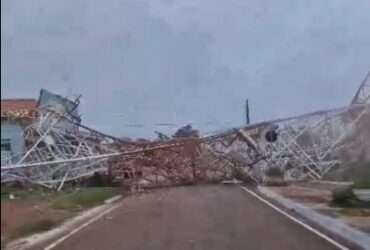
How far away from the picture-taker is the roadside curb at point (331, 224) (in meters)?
17.1

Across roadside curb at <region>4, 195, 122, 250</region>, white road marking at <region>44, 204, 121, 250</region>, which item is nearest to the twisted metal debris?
roadside curb at <region>4, 195, 122, 250</region>

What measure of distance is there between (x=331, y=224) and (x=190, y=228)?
3.52 metres

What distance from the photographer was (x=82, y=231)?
21.4 m

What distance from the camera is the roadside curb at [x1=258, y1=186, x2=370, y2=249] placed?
17125 mm

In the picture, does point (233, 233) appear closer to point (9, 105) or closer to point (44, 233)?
point (44, 233)

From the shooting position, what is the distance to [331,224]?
21266 mm

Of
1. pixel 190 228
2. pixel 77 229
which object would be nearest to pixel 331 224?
pixel 190 228

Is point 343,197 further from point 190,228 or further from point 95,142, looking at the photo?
point 95,142

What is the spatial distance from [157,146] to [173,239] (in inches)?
457

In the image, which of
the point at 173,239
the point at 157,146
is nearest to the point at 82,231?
the point at 173,239

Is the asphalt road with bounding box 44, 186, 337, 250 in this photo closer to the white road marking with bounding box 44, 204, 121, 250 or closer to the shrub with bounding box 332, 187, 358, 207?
the white road marking with bounding box 44, 204, 121, 250

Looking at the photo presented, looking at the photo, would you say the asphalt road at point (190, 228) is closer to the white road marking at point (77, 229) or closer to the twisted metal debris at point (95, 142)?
the white road marking at point (77, 229)

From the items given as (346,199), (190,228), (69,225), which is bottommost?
(190,228)

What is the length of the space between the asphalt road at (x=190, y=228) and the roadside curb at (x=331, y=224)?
2.06 ft
